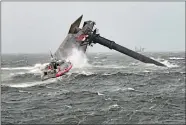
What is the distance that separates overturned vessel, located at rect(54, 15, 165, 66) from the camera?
51391mm

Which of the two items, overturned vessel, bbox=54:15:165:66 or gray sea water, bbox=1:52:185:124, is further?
overturned vessel, bbox=54:15:165:66

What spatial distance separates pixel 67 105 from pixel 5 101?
1025 cm

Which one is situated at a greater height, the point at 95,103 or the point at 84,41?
the point at 84,41

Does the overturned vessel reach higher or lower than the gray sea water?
higher

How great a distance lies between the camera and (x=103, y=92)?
42.4 meters

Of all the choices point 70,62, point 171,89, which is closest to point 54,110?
point 171,89

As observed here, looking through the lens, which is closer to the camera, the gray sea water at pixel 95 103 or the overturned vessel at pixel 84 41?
the gray sea water at pixel 95 103

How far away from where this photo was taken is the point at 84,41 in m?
53.2

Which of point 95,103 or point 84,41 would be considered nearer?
point 95,103

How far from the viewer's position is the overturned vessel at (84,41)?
5139cm

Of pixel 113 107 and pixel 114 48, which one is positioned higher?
pixel 114 48

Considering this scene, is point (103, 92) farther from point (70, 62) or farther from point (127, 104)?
point (70, 62)

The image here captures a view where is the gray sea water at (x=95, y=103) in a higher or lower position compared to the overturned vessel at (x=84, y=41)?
lower

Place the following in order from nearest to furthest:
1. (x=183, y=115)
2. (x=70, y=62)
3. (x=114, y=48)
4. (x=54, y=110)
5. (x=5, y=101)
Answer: (x=183, y=115) < (x=54, y=110) < (x=5, y=101) < (x=114, y=48) < (x=70, y=62)
